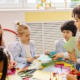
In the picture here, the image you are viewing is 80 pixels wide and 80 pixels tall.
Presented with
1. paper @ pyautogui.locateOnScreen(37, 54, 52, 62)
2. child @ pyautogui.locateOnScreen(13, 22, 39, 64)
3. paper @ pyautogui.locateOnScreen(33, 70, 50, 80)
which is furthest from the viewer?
child @ pyautogui.locateOnScreen(13, 22, 39, 64)

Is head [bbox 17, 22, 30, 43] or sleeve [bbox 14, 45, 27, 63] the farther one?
head [bbox 17, 22, 30, 43]

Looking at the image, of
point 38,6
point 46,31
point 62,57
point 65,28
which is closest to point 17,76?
point 62,57

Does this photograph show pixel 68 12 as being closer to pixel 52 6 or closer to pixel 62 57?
pixel 52 6

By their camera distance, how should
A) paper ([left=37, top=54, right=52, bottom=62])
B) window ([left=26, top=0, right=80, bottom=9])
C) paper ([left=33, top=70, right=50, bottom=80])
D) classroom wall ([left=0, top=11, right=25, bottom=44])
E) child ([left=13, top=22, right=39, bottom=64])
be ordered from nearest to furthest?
1. paper ([left=33, top=70, right=50, bottom=80])
2. paper ([left=37, top=54, right=52, bottom=62])
3. child ([left=13, top=22, right=39, bottom=64])
4. classroom wall ([left=0, top=11, right=25, bottom=44])
5. window ([left=26, top=0, right=80, bottom=9])

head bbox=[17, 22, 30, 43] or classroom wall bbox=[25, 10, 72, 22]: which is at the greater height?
classroom wall bbox=[25, 10, 72, 22]

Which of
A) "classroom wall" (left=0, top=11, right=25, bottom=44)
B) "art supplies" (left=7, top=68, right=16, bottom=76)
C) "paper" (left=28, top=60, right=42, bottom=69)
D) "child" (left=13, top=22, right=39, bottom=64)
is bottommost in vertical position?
"art supplies" (left=7, top=68, right=16, bottom=76)

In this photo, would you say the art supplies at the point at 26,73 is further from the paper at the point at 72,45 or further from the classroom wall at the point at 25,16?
the classroom wall at the point at 25,16

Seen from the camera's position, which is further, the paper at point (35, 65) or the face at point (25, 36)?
the face at point (25, 36)

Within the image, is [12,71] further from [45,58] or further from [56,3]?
[56,3]

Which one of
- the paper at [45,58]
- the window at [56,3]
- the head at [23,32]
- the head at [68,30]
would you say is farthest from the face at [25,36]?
the window at [56,3]

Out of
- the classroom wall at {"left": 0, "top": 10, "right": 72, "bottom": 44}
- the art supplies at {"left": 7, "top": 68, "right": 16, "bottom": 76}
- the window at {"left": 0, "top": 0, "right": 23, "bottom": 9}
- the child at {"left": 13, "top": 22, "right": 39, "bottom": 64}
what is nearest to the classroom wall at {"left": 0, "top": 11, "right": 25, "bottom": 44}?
the classroom wall at {"left": 0, "top": 10, "right": 72, "bottom": 44}

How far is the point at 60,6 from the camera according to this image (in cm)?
275

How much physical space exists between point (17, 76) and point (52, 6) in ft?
5.42

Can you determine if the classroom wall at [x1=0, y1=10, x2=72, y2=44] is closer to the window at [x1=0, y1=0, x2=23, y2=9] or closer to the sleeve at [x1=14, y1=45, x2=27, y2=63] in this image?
the window at [x1=0, y1=0, x2=23, y2=9]
